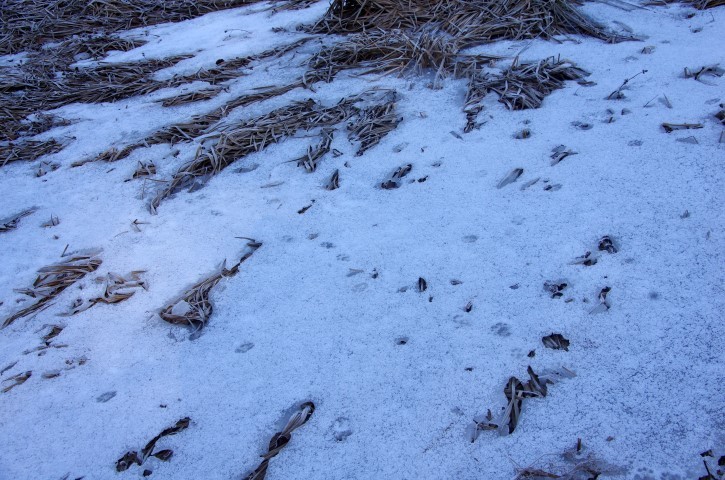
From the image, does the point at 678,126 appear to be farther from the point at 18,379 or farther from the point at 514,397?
the point at 18,379

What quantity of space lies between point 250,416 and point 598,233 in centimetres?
117

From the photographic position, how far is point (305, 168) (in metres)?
2.23

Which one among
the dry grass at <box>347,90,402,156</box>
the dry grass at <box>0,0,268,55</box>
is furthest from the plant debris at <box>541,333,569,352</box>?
the dry grass at <box>0,0,268,55</box>

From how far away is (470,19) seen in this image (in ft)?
9.89

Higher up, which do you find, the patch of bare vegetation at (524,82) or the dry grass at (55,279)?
the patch of bare vegetation at (524,82)

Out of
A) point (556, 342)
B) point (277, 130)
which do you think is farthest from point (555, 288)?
point (277, 130)

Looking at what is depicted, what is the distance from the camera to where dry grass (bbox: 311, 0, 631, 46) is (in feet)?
9.20

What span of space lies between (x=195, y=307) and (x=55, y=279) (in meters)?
0.63

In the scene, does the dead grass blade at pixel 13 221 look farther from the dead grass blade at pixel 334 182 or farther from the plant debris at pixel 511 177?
the plant debris at pixel 511 177

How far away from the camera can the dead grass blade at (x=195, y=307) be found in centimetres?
162

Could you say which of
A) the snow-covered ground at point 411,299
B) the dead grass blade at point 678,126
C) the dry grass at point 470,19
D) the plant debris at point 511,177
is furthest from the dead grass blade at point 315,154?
the dead grass blade at point 678,126

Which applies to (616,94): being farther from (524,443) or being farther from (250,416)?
(250,416)

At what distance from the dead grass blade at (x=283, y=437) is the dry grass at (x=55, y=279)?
3.43ft

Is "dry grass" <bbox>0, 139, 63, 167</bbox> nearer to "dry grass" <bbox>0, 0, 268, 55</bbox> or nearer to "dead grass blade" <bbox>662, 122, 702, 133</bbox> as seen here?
"dry grass" <bbox>0, 0, 268, 55</bbox>
